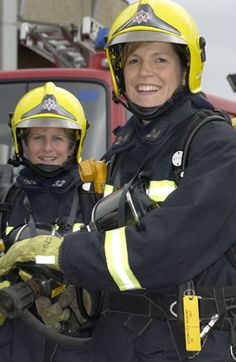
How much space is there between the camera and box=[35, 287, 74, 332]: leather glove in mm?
2447

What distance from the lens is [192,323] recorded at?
1.97 m

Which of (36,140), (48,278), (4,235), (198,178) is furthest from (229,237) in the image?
(36,140)

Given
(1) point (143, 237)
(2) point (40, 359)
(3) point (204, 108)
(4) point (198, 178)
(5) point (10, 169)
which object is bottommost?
(2) point (40, 359)

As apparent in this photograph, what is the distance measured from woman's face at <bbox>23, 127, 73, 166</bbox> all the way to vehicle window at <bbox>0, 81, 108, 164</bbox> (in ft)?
3.53

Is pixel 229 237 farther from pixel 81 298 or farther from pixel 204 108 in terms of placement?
pixel 81 298

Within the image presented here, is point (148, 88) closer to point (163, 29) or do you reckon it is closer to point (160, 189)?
point (163, 29)

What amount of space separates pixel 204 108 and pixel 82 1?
15428 millimetres

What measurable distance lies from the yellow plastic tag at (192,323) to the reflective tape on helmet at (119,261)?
175mm

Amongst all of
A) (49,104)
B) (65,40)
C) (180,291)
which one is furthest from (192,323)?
(65,40)

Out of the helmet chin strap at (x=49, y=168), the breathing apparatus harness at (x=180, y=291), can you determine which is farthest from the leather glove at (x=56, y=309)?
the helmet chin strap at (x=49, y=168)

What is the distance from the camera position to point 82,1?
16938 millimetres

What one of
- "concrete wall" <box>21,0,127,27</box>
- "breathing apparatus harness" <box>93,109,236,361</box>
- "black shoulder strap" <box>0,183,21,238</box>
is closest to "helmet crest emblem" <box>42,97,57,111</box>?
"black shoulder strap" <box>0,183,21,238</box>

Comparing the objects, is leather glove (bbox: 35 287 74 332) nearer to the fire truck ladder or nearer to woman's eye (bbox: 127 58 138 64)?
woman's eye (bbox: 127 58 138 64)

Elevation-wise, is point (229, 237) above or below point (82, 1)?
below
